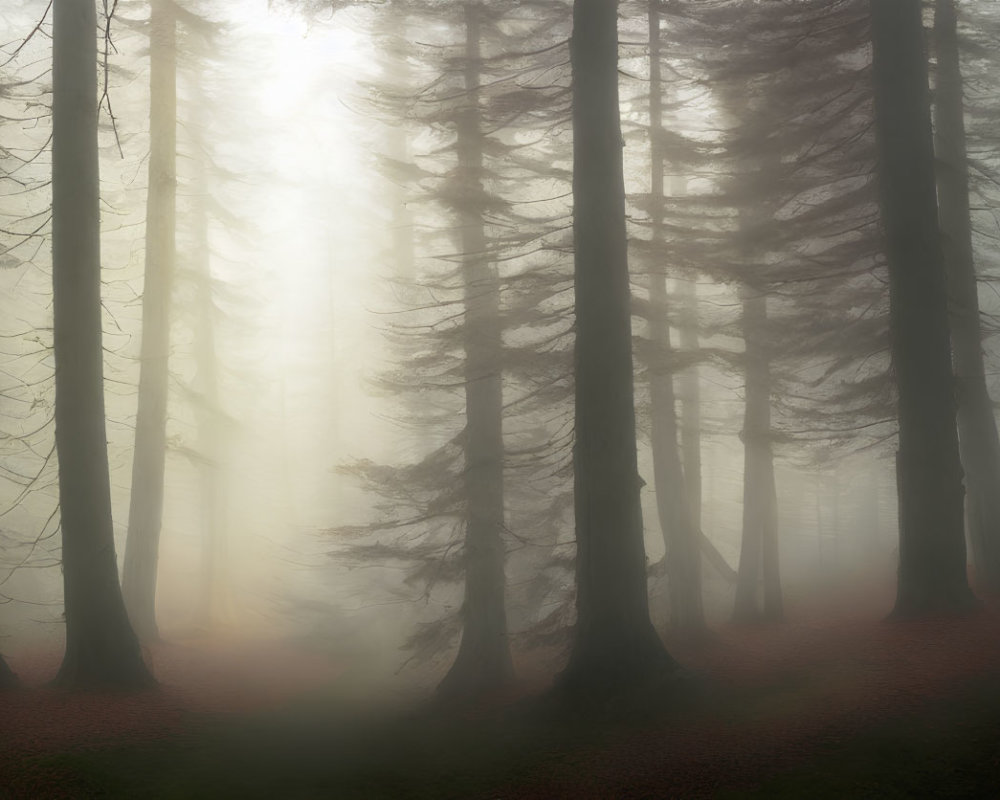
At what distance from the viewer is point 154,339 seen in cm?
1473

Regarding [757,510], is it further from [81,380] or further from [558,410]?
[81,380]

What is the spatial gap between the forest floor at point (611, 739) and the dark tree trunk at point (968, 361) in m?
2.87

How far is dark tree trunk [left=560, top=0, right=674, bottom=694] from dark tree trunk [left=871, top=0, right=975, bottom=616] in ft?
12.0

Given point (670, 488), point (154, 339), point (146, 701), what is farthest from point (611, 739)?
point (154, 339)

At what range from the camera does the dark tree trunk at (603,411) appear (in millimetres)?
8727

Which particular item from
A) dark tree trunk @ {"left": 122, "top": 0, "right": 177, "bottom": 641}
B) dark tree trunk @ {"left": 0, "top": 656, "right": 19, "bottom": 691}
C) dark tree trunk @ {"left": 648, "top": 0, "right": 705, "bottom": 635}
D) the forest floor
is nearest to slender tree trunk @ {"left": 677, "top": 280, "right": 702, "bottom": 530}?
dark tree trunk @ {"left": 648, "top": 0, "right": 705, "bottom": 635}

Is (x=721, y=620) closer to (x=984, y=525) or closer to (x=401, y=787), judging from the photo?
(x=984, y=525)

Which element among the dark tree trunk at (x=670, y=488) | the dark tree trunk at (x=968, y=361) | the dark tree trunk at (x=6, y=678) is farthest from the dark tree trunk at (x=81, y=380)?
the dark tree trunk at (x=968, y=361)

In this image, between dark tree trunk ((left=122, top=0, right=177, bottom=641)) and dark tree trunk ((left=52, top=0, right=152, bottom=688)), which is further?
dark tree trunk ((left=122, top=0, right=177, bottom=641))

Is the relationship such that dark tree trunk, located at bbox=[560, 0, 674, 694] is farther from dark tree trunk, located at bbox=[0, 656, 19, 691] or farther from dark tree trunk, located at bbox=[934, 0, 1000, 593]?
dark tree trunk, located at bbox=[0, 656, 19, 691]

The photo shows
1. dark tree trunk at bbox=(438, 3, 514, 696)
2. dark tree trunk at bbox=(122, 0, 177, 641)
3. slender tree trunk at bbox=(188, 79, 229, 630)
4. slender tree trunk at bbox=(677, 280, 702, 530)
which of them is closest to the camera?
dark tree trunk at bbox=(438, 3, 514, 696)

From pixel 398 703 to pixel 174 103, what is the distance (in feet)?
41.6

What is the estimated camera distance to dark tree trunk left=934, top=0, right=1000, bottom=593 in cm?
1159

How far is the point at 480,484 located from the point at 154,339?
25.3 feet
